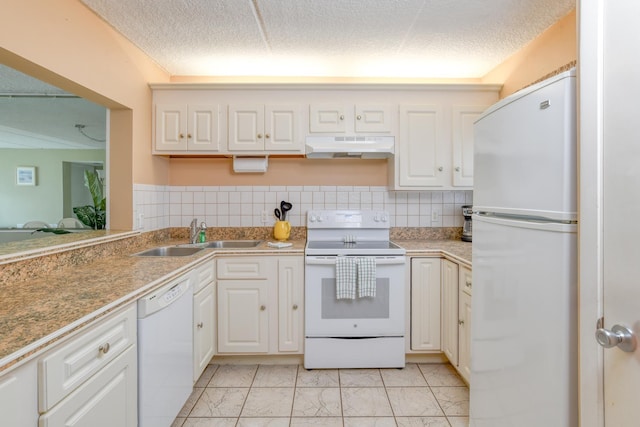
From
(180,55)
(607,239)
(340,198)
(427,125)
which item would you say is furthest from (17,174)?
(607,239)

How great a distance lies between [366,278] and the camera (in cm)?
229

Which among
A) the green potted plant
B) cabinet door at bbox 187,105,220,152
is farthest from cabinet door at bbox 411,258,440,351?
the green potted plant

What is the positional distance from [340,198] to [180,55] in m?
1.73

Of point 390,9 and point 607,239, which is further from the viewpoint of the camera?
point 390,9

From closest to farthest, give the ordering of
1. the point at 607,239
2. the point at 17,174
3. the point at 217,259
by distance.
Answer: the point at 607,239
the point at 217,259
the point at 17,174

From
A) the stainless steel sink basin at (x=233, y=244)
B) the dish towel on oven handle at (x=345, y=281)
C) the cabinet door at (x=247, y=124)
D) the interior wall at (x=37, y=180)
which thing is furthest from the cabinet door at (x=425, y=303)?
the interior wall at (x=37, y=180)

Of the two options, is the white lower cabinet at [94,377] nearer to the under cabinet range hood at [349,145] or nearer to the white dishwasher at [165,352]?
the white dishwasher at [165,352]

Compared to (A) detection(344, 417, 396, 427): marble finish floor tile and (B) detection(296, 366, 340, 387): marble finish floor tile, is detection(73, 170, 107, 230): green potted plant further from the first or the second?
(A) detection(344, 417, 396, 427): marble finish floor tile

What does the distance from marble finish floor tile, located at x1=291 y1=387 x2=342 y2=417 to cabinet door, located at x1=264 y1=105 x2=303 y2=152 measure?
5.85 feet

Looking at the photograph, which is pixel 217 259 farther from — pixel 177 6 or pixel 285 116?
pixel 177 6

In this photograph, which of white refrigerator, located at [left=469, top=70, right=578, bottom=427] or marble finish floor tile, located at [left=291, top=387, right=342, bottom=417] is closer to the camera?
white refrigerator, located at [left=469, top=70, right=578, bottom=427]

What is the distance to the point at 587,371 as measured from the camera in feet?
3.05

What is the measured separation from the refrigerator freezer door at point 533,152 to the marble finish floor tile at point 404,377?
1.40m

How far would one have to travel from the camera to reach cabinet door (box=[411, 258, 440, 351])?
243 centimetres
